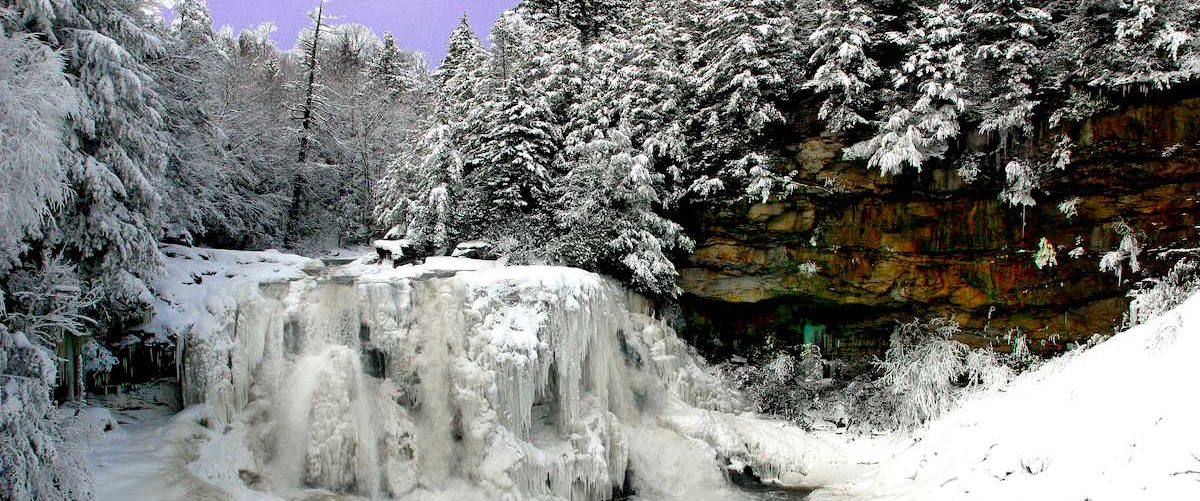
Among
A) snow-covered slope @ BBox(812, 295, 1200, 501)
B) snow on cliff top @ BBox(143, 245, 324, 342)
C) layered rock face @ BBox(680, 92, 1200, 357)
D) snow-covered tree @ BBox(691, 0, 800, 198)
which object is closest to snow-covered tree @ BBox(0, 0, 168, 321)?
snow on cliff top @ BBox(143, 245, 324, 342)

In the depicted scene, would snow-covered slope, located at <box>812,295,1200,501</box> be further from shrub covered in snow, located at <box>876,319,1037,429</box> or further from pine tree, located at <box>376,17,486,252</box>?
pine tree, located at <box>376,17,486,252</box>

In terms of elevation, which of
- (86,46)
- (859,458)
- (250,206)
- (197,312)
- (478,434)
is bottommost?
(859,458)

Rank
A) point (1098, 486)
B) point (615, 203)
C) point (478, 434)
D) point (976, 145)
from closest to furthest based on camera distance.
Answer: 1. point (1098, 486)
2. point (478, 434)
3. point (976, 145)
4. point (615, 203)

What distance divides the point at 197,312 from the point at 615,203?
30.5 ft

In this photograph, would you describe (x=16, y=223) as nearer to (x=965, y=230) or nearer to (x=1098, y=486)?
(x=1098, y=486)

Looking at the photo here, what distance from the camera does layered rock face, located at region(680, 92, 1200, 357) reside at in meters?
12.7

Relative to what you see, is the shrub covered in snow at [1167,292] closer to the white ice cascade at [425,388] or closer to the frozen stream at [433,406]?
the frozen stream at [433,406]

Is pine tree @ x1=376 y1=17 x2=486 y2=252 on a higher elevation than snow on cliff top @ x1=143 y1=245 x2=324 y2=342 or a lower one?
higher

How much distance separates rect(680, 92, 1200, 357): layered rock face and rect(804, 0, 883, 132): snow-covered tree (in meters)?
0.88

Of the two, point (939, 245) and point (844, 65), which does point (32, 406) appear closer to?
point (844, 65)

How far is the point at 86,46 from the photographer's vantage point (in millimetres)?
8531

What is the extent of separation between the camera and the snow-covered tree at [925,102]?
1360cm

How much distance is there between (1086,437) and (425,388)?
986 centimetres

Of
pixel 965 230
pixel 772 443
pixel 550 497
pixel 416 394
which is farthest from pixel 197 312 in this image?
pixel 965 230
